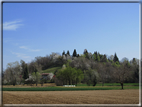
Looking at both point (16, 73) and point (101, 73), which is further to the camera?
point (101, 73)

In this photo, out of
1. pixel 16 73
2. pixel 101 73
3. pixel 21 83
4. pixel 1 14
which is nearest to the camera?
pixel 1 14

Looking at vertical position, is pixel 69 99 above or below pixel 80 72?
above

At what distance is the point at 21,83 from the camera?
6275 cm

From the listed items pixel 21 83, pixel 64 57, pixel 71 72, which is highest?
pixel 64 57

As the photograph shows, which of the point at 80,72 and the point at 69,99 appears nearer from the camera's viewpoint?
the point at 69,99

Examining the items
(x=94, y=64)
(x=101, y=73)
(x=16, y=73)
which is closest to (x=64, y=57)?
(x=94, y=64)

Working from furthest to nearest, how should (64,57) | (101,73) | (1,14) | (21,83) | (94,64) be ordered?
1. (64,57)
2. (94,64)
3. (101,73)
4. (21,83)
5. (1,14)

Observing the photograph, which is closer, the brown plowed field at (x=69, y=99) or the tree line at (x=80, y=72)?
the brown plowed field at (x=69, y=99)

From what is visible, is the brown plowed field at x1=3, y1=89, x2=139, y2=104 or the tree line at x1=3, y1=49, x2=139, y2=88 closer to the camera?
the brown plowed field at x1=3, y1=89, x2=139, y2=104

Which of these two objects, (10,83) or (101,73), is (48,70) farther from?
(10,83)

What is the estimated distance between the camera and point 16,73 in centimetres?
5294

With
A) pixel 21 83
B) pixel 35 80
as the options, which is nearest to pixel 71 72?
pixel 35 80

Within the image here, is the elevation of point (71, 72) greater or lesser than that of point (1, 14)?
lesser

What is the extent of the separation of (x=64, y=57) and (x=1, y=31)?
81804 millimetres
